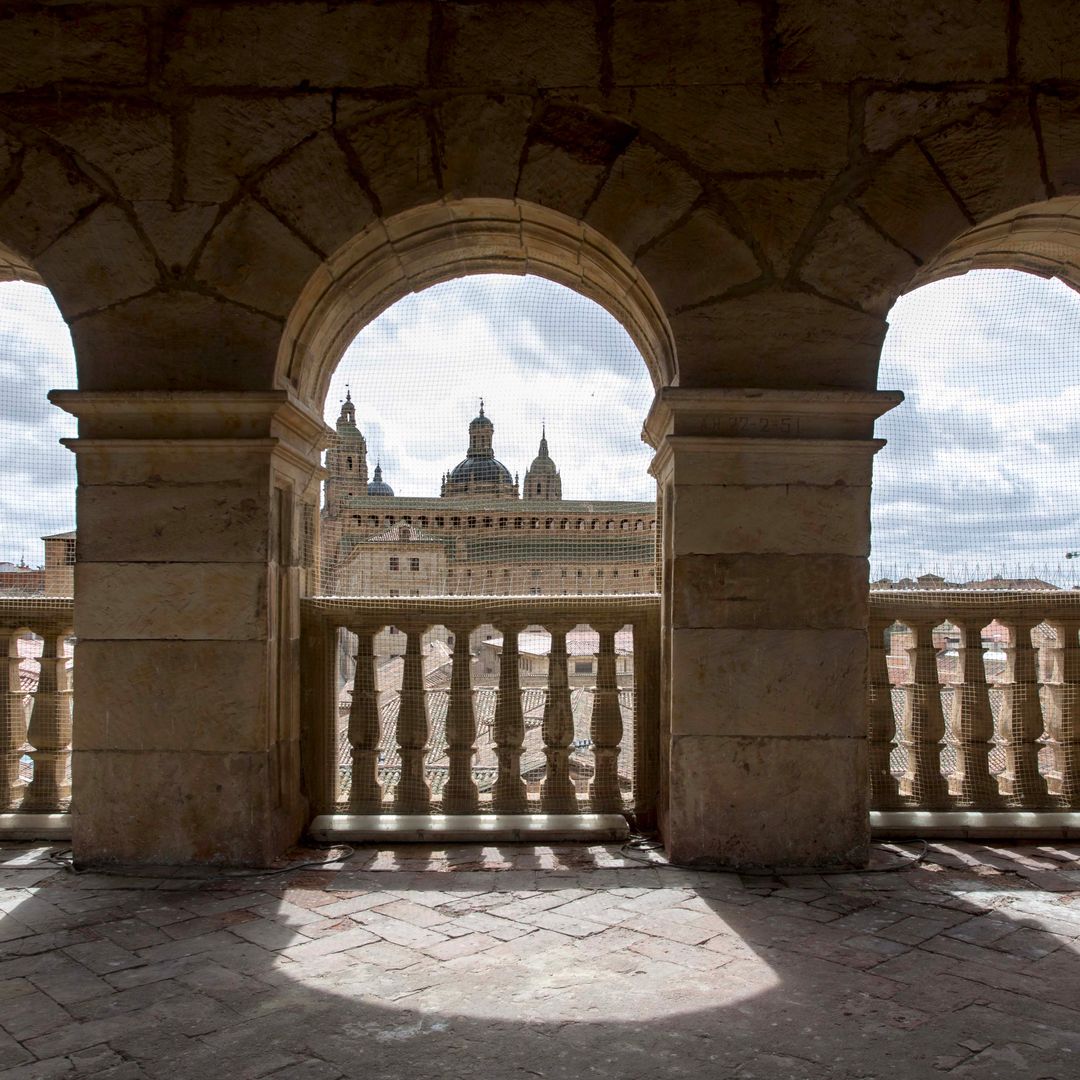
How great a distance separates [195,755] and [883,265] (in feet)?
10.4

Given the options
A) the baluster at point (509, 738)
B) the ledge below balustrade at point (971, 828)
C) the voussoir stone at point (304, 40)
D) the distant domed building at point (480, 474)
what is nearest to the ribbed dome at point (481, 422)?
the distant domed building at point (480, 474)

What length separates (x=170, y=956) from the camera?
2568mm

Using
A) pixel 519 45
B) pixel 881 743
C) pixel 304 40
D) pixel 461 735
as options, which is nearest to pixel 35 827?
pixel 461 735

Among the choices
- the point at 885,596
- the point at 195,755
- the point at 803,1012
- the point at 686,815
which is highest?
the point at 885,596

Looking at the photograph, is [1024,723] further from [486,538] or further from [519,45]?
[519,45]

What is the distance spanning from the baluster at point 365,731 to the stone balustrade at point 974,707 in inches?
82.2

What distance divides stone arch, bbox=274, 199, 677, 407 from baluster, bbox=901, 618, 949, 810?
61.6 inches

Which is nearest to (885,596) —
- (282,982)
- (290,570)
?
(290,570)

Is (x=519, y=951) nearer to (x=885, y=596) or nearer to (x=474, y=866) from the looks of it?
(x=474, y=866)

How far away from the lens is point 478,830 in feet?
11.9

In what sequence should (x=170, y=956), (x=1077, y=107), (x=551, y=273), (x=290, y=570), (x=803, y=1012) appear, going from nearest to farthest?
(x=803, y=1012)
(x=170, y=956)
(x=1077, y=107)
(x=290, y=570)
(x=551, y=273)

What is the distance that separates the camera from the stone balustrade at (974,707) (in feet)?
12.4

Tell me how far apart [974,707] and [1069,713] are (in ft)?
1.38

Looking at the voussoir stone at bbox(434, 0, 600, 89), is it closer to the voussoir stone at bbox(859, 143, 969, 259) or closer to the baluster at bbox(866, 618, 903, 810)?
the voussoir stone at bbox(859, 143, 969, 259)
